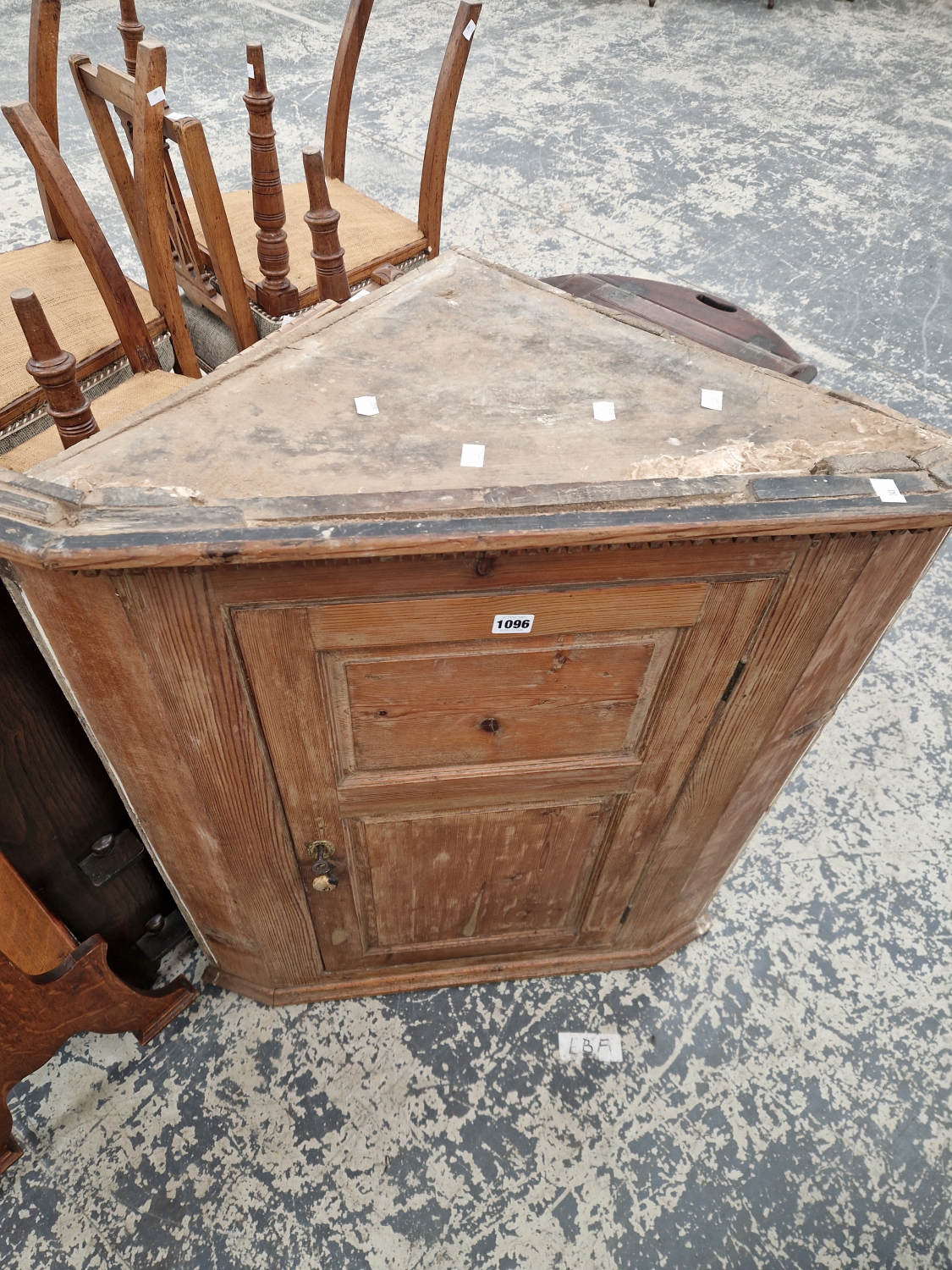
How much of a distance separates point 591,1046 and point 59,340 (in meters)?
2.09

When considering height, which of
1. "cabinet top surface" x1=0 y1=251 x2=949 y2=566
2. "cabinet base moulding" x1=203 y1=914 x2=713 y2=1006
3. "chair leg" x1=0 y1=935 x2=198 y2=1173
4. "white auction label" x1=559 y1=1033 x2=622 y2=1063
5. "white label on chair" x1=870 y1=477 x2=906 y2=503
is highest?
→ "white label on chair" x1=870 y1=477 x2=906 y2=503

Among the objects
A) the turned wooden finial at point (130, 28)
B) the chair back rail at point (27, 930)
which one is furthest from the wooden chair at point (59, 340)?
the chair back rail at point (27, 930)

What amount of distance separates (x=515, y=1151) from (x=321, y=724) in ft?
3.55

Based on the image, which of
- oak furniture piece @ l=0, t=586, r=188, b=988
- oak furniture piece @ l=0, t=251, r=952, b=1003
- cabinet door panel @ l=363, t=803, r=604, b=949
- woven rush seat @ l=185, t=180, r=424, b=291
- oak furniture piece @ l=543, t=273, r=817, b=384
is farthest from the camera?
woven rush seat @ l=185, t=180, r=424, b=291

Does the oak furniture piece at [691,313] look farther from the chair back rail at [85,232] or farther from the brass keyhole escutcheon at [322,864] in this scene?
the brass keyhole escutcheon at [322,864]

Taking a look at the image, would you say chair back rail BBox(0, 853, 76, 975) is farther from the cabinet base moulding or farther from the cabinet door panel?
the cabinet door panel

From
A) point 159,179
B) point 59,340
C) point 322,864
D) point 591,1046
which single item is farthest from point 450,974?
point 159,179

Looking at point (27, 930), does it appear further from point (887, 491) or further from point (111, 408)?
point (887, 491)

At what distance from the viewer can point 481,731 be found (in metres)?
1.20

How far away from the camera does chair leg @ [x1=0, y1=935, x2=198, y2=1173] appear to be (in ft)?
4.33

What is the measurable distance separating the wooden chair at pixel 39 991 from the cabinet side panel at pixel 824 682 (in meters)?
1.13

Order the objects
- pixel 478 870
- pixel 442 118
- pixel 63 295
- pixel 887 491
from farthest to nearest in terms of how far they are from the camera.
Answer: pixel 442 118, pixel 63 295, pixel 478 870, pixel 887 491

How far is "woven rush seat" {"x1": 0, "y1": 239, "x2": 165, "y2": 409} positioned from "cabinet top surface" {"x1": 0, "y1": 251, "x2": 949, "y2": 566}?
1.12 m

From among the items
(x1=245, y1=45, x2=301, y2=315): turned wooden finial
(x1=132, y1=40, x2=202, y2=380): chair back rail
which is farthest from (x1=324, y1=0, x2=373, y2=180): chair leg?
(x1=132, y1=40, x2=202, y2=380): chair back rail
